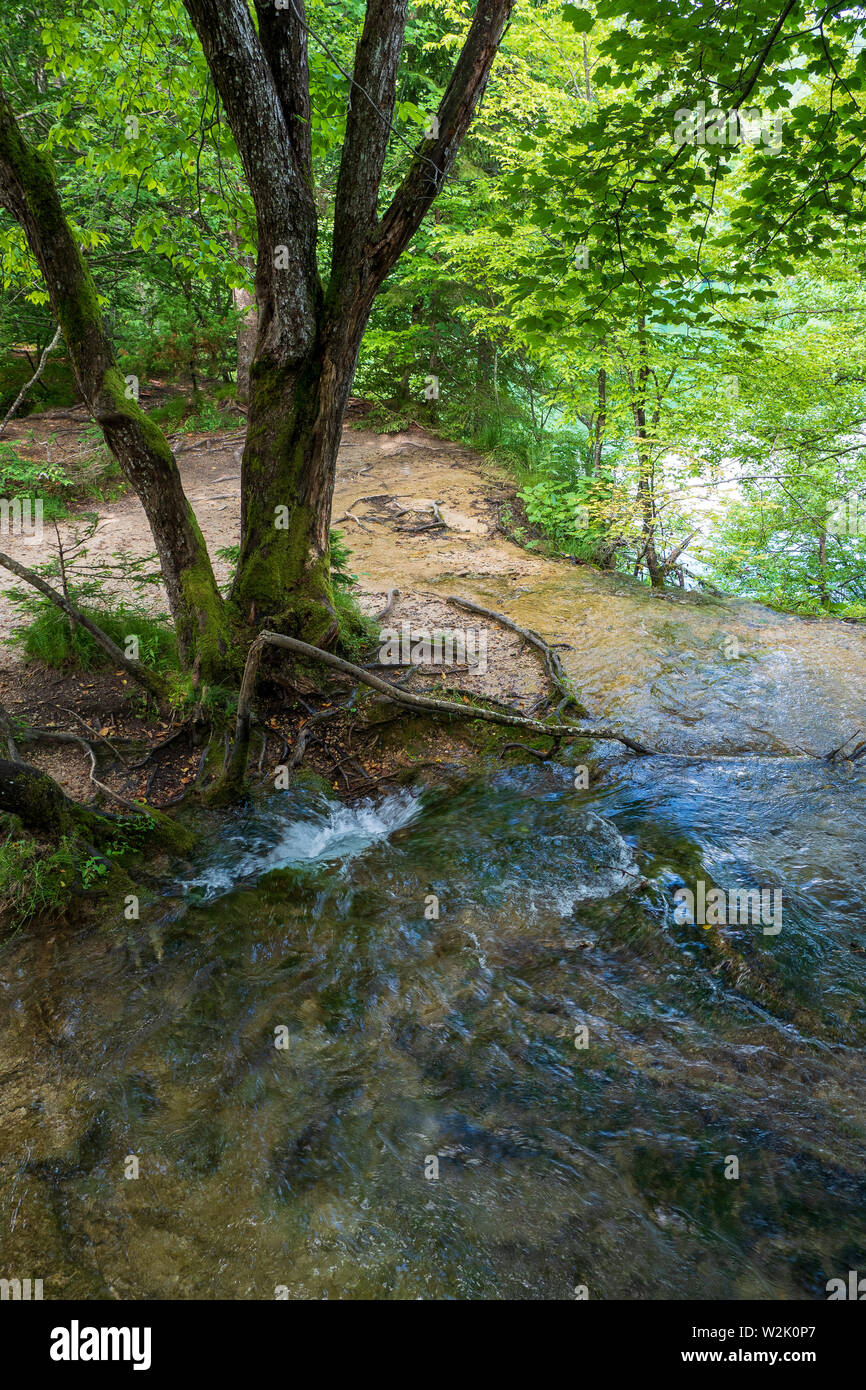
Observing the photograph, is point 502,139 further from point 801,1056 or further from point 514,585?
point 801,1056

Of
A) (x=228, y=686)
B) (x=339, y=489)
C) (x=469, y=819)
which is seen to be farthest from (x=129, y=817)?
(x=339, y=489)

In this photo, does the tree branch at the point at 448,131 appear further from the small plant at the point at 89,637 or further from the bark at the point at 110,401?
the small plant at the point at 89,637

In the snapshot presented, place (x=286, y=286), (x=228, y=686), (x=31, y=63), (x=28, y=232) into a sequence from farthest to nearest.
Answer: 1. (x=31, y=63)
2. (x=228, y=686)
3. (x=286, y=286)
4. (x=28, y=232)

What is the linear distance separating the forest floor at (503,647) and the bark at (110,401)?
846 millimetres

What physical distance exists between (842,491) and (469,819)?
1152cm

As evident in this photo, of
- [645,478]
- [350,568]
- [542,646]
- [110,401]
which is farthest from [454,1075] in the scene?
[645,478]

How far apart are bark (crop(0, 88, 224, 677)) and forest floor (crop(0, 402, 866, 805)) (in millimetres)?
846

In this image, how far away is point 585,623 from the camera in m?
8.43

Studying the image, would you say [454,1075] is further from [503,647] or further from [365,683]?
[503,647]

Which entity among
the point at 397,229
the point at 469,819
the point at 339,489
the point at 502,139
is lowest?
the point at 469,819

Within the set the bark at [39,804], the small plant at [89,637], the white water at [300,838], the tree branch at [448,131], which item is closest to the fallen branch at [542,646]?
the white water at [300,838]

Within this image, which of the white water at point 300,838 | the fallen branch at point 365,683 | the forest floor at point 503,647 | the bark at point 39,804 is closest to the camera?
the bark at point 39,804

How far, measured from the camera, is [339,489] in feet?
42.1

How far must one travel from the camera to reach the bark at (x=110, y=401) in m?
4.47
